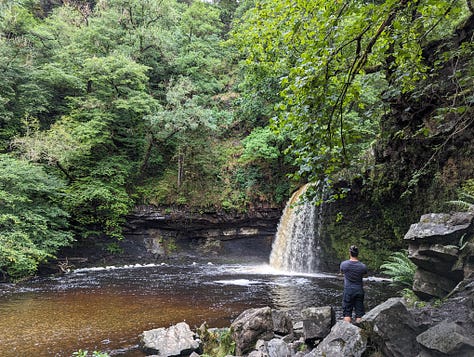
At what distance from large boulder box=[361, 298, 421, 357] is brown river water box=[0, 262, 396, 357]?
4125 mm

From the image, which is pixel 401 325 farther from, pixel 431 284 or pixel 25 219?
pixel 25 219

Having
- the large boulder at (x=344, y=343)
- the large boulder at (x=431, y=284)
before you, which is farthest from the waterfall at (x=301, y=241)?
the large boulder at (x=344, y=343)

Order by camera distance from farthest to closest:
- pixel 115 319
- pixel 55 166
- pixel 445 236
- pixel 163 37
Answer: pixel 163 37 → pixel 55 166 → pixel 115 319 → pixel 445 236

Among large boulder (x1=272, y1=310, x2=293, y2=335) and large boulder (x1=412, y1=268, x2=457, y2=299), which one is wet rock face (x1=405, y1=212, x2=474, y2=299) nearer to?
large boulder (x1=412, y1=268, x2=457, y2=299)

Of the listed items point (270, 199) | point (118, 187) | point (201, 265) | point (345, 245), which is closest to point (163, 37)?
point (118, 187)

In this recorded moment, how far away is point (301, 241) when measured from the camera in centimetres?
1484

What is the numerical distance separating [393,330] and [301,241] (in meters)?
10.7

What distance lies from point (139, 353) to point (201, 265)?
10.5m

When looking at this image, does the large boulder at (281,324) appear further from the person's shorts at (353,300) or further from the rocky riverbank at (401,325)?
the person's shorts at (353,300)

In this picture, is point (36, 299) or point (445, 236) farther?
point (36, 299)

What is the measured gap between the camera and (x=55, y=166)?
1638 cm

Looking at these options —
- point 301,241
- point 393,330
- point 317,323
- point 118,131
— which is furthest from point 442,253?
point 118,131

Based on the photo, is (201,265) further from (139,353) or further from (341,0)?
(341,0)

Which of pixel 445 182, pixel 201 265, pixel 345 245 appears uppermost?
pixel 445 182
